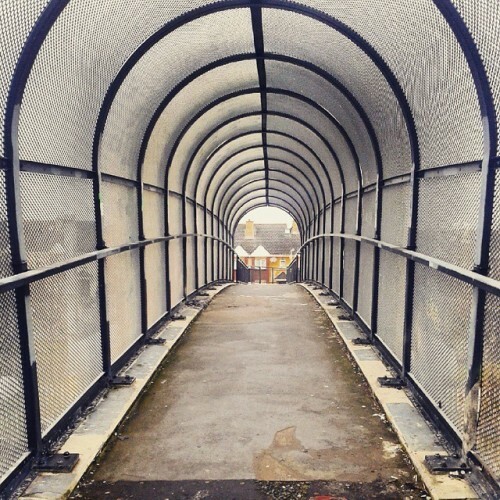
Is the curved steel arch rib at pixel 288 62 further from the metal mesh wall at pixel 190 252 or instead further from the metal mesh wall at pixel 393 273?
the metal mesh wall at pixel 190 252

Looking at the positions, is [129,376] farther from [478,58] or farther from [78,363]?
[478,58]

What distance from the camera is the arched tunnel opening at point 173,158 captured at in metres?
3.27

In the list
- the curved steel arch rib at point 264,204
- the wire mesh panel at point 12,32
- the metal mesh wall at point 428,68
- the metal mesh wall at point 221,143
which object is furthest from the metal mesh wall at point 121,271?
the curved steel arch rib at point 264,204

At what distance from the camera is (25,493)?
3307 mm

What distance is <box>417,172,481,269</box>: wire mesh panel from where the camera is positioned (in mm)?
Result: 3604

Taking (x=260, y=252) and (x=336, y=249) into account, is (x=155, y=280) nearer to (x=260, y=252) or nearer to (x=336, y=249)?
(x=336, y=249)

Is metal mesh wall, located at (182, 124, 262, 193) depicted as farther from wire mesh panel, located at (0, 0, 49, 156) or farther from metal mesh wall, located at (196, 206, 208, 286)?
wire mesh panel, located at (0, 0, 49, 156)

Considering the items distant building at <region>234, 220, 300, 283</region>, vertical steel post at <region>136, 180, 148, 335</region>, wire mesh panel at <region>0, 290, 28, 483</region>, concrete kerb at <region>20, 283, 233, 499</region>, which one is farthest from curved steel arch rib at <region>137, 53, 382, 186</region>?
distant building at <region>234, 220, 300, 283</region>

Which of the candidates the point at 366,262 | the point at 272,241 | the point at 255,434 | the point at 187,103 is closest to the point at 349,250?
the point at 366,262

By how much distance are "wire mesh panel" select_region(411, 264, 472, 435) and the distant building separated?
35.4 m

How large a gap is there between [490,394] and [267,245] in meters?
40.7

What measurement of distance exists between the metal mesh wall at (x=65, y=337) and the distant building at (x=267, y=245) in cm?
3552

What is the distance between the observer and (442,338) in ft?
13.5

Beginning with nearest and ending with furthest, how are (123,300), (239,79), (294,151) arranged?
(123,300)
(239,79)
(294,151)
